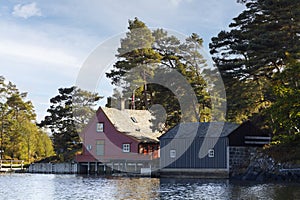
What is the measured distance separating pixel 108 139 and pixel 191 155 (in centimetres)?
1275

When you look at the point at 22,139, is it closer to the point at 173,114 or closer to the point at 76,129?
the point at 76,129

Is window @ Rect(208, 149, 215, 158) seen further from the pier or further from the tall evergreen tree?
the pier

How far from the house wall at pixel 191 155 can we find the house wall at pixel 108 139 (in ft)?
21.4

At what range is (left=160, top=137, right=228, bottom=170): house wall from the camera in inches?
1585

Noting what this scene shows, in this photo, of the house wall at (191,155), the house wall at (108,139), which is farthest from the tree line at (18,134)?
the house wall at (191,155)

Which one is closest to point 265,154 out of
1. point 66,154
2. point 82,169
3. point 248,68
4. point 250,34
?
point 248,68

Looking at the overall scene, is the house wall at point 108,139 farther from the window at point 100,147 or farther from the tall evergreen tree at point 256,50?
the tall evergreen tree at point 256,50

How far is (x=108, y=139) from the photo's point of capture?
52.0m

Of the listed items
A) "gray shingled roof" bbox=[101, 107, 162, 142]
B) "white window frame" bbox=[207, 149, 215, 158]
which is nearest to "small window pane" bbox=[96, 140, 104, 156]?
"gray shingled roof" bbox=[101, 107, 162, 142]

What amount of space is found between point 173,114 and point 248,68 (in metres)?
14.0

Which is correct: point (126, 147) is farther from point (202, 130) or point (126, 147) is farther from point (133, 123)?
point (202, 130)

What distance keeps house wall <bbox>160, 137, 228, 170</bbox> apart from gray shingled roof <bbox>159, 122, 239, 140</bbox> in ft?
1.21

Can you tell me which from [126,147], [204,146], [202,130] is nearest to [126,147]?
[126,147]

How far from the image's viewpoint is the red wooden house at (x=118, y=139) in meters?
50.1
